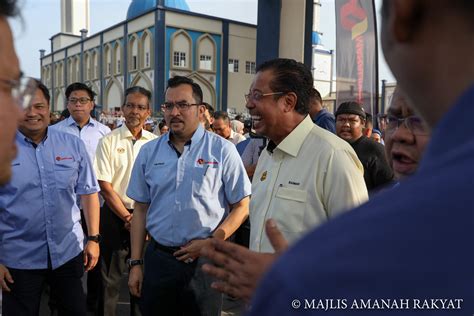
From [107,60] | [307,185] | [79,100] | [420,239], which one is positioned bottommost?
[307,185]

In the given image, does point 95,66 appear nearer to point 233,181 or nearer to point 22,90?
point 233,181

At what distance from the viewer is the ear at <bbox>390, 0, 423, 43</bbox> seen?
540 mm

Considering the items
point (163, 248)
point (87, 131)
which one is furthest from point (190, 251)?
point (87, 131)

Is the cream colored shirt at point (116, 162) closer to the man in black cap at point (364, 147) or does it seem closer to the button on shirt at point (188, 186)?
the button on shirt at point (188, 186)

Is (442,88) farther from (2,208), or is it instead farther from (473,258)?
(2,208)

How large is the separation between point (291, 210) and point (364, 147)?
6.42 ft

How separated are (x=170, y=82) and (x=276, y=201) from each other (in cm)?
145

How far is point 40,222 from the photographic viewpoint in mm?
2611

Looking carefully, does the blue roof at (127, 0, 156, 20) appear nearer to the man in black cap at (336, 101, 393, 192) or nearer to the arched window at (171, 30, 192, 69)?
the arched window at (171, 30, 192, 69)

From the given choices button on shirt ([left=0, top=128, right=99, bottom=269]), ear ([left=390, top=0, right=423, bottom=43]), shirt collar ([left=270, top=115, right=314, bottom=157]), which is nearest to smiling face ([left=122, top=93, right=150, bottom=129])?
button on shirt ([left=0, top=128, right=99, bottom=269])

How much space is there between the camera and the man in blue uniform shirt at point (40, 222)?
2557 millimetres

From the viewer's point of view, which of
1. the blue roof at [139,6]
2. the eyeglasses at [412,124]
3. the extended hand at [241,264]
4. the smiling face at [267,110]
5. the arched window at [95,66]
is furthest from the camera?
the arched window at [95,66]

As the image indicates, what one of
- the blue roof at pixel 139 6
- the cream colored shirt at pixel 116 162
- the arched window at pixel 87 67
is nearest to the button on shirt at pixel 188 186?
the cream colored shirt at pixel 116 162

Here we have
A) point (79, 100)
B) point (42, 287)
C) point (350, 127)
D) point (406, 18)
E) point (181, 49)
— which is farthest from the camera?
point (181, 49)
